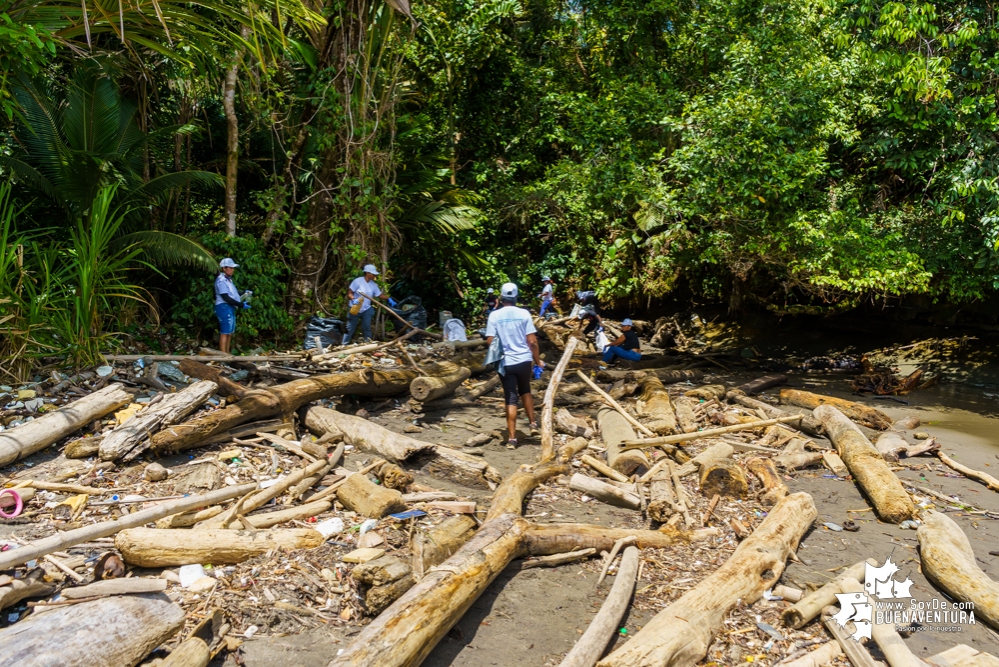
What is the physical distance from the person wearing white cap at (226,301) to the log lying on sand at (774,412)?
23.9 feet

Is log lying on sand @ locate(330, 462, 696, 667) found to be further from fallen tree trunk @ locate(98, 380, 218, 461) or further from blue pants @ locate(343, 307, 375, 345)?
blue pants @ locate(343, 307, 375, 345)

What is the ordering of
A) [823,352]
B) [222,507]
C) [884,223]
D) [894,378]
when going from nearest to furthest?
[222,507]
[884,223]
[894,378]
[823,352]

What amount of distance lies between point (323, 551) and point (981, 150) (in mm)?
9616

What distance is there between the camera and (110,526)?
4.15 metres

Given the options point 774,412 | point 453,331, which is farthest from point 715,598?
point 453,331

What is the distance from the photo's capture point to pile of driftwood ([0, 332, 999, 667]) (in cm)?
366

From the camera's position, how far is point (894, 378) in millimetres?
12281

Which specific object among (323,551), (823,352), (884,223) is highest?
(884,223)

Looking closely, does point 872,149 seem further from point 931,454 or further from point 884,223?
point 931,454

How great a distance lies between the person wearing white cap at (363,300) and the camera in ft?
36.4

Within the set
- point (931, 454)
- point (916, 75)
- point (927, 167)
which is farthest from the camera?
point (927, 167)

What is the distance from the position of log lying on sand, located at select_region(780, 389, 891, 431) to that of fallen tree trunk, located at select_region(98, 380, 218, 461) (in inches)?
313

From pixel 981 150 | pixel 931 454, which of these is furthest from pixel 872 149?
pixel 931 454

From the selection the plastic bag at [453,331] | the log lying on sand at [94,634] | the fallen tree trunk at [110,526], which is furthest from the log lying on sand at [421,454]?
the plastic bag at [453,331]
